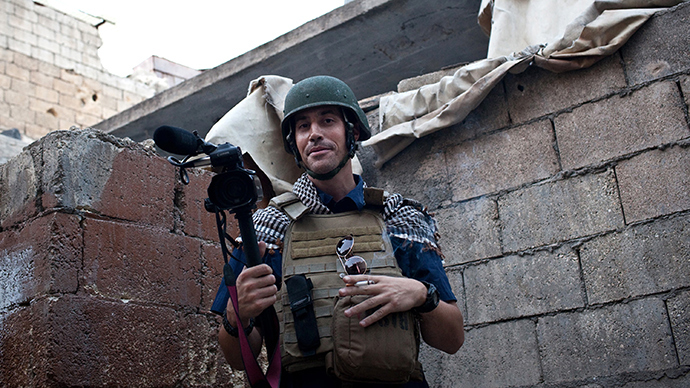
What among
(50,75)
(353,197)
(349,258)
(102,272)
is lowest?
(349,258)

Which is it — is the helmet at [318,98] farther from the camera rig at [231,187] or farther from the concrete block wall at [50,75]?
the concrete block wall at [50,75]

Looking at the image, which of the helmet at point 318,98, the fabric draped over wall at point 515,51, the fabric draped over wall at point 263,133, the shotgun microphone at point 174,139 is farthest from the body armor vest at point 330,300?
the fabric draped over wall at point 515,51

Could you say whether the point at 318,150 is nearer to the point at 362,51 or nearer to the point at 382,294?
the point at 382,294

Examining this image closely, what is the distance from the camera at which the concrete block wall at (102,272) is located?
2.54 meters

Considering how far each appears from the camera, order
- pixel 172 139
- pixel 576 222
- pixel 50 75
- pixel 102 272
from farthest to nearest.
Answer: pixel 50 75 → pixel 576 222 → pixel 102 272 → pixel 172 139

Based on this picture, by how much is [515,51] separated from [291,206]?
2566 millimetres

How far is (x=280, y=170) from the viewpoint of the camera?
3809 mm

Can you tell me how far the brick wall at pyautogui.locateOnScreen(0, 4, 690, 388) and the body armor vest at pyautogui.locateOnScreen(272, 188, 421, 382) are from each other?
99 cm

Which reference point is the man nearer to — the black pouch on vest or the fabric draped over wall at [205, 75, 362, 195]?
the black pouch on vest

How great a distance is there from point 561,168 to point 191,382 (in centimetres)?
232

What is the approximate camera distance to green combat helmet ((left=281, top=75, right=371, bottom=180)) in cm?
236

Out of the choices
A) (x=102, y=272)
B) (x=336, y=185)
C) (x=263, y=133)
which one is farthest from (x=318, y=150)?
(x=263, y=133)

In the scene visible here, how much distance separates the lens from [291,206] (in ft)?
7.26

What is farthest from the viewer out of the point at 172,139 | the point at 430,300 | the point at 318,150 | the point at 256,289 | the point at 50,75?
the point at 50,75
